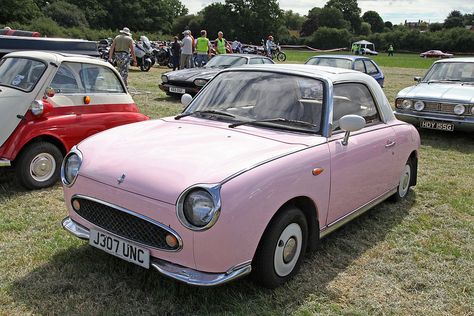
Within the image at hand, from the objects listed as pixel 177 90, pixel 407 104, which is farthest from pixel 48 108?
pixel 177 90

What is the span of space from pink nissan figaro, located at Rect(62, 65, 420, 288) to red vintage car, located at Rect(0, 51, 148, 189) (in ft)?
5.79

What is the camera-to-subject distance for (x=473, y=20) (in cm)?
13575

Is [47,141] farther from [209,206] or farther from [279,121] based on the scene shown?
[209,206]

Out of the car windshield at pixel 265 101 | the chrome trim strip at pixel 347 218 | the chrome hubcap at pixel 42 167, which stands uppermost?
the car windshield at pixel 265 101

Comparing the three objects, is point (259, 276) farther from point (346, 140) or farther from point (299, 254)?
point (346, 140)

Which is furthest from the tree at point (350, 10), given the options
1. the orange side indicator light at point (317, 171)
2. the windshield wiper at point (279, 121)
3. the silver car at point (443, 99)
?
the orange side indicator light at point (317, 171)

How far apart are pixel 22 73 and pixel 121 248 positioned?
135 inches

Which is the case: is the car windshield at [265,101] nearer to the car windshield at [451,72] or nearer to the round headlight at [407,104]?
the round headlight at [407,104]

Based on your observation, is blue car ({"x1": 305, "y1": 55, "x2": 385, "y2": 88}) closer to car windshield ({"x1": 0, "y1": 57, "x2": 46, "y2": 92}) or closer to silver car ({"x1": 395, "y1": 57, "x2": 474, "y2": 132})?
silver car ({"x1": 395, "y1": 57, "x2": 474, "y2": 132})

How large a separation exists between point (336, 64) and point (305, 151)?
994 centimetres

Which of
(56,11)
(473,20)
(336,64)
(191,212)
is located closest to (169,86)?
(336,64)

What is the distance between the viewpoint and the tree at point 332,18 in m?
124

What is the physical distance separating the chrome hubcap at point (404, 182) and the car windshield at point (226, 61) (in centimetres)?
814

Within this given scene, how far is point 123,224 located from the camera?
10.1 feet
